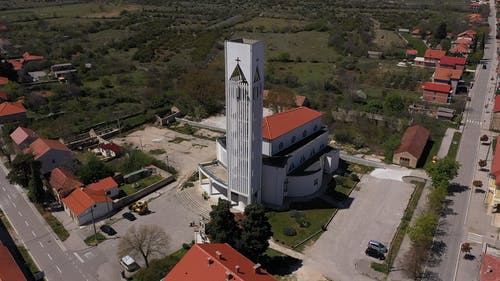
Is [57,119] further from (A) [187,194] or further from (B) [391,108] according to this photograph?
(B) [391,108]

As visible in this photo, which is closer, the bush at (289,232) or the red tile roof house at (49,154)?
the bush at (289,232)

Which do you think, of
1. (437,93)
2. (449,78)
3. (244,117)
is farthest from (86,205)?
(449,78)

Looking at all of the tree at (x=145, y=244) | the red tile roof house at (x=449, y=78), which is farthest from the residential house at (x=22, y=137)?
the red tile roof house at (x=449, y=78)

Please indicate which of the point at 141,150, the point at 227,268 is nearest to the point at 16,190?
the point at 141,150

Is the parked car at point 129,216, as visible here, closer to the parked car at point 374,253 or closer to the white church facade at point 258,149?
the white church facade at point 258,149

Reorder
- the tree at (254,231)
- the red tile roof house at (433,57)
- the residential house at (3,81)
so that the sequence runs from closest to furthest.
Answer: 1. the tree at (254,231)
2. the residential house at (3,81)
3. the red tile roof house at (433,57)

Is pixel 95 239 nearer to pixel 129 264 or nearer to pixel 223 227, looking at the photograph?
pixel 129 264
